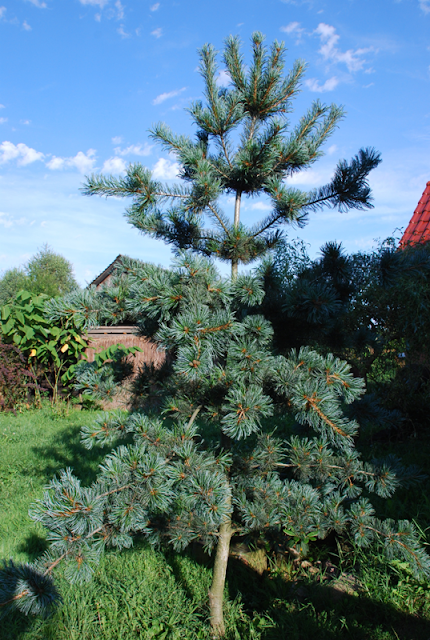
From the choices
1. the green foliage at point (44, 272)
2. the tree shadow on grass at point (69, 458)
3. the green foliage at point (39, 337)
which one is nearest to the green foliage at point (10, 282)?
the green foliage at point (44, 272)

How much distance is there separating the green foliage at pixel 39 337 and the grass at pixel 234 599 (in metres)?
3.98

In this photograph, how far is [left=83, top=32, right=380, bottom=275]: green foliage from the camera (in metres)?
2.17

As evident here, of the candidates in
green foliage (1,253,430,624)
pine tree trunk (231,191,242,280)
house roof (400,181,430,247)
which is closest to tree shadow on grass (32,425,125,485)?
green foliage (1,253,430,624)

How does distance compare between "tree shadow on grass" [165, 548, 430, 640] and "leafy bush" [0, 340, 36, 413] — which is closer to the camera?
"tree shadow on grass" [165, 548, 430, 640]

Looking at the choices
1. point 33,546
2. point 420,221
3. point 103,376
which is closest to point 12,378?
point 33,546

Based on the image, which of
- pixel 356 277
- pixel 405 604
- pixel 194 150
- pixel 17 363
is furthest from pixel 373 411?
pixel 17 363

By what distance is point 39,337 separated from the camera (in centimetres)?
717

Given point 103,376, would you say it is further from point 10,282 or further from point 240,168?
point 10,282

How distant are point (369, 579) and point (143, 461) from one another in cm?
200

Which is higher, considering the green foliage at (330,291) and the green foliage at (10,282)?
the green foliage at (10,282)

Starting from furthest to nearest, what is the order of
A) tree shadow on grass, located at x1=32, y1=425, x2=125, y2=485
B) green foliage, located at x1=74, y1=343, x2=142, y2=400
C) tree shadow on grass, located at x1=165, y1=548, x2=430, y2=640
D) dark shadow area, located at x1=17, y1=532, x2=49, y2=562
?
tree shadow on grass, located at x1=32, y1=425, x2=125, y2=485
dark shadow area, located at x1=17, y1=532, x2=49, y2=562
tree shadow on grass, located at x1=165, y1=548, x2=430, y2=640
green foliage, located at x1=74, y1=343, x2=142, y2=400

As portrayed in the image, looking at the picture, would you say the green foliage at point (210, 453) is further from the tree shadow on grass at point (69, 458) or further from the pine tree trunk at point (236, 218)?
the tree shadow on grass at point (69, 458)

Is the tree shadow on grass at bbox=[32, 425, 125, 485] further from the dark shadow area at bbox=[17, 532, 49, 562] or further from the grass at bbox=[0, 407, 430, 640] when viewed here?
the grass at bbox=[0, 407, 430, 640]

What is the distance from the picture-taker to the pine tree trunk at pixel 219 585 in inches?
90.4
